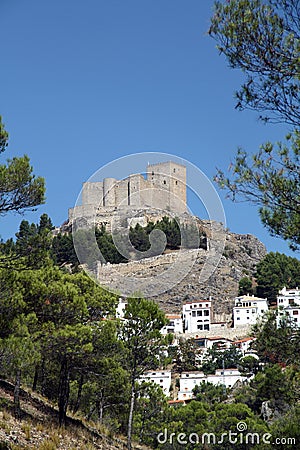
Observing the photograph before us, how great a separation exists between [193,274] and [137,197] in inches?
504

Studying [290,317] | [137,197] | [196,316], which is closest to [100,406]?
[290,317]

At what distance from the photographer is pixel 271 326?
29.3 feet

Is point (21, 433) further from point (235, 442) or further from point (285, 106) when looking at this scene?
point (235, 442)

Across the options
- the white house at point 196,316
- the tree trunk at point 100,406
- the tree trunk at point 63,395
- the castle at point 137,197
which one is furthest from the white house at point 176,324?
the tree trunk at point 63,395

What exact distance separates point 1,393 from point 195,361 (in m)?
38.5

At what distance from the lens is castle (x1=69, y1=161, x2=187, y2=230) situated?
75.2m

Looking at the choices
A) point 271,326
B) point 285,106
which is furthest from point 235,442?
point 285,106

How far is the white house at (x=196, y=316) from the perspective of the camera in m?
62.4

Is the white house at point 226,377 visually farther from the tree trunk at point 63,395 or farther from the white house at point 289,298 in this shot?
the tree trunk at point 63,395

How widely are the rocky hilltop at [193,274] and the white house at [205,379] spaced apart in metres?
17.9

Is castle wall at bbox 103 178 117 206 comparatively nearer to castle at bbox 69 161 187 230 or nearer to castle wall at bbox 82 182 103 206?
castle at bbox 69 161 187 230

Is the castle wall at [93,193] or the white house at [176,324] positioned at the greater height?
the castle wall at [93,193]

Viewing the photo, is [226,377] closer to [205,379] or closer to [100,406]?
[205,379]

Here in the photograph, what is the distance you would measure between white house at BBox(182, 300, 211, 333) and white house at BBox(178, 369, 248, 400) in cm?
1553
